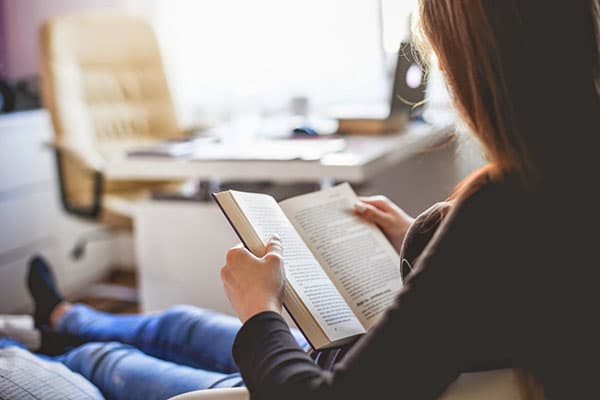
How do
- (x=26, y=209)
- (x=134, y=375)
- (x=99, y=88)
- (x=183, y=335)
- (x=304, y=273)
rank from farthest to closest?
1. (x=99, y=88)
2. (x=26, y=209)
3. (x=183, y=335)
4. (x=134, y=375)
5. (x=304, y=273)

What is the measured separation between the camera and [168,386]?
47.4 inches

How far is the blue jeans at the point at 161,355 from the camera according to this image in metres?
1.22

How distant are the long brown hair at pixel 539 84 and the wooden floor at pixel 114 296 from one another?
2.30 m

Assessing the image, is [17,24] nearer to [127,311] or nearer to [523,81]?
[127,311]

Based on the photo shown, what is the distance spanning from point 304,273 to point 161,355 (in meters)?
0.58

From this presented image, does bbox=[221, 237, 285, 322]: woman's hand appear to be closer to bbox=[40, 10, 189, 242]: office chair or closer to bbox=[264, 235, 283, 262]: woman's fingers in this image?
bbox=[264, 235, 283, 262]: woman's fingers

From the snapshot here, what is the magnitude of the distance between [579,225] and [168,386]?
2.29 ft

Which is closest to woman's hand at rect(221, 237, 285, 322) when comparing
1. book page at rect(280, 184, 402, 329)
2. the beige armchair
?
book page at rect(280, 184, 402, 329)

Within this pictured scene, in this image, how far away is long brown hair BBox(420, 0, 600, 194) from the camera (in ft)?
2.53

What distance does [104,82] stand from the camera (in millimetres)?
3016

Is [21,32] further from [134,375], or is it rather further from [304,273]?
[304,273]

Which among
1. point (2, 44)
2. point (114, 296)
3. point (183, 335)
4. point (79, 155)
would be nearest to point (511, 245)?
point (183, 335)

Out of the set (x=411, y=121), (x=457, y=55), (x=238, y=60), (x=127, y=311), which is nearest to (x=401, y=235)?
(x=457, y=55)

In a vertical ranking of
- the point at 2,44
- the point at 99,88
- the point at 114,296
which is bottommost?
the point at 114,296
